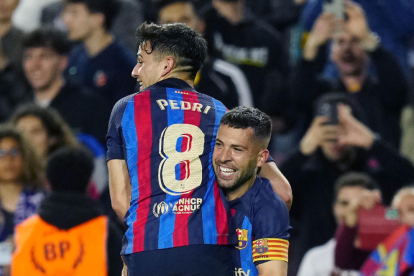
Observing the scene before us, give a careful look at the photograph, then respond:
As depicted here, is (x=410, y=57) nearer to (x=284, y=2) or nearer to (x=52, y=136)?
(x=284, y=2)

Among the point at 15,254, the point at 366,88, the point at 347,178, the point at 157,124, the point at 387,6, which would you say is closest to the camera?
the point at 157,124

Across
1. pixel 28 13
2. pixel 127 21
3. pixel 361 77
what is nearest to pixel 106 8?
pixel 127 21

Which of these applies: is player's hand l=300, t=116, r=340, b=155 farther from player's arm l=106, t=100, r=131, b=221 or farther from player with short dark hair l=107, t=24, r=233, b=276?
player's arm l=106, t=100, r=131, b=221

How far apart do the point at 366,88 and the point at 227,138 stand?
3.75 meters

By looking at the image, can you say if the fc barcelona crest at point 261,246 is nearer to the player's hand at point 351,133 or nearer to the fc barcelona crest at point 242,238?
the fc barcelona crest at point 242,238

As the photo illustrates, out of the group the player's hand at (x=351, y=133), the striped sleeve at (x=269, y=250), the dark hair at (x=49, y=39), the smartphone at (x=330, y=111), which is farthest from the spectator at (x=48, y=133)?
the striped sleeve at (x=269, y=250)

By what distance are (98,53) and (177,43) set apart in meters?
4.01

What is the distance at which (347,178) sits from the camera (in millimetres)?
6598

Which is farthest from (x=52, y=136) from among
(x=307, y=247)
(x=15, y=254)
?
(x=307, y=247)

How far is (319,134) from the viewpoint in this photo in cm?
676

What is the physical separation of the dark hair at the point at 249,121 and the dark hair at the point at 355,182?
2720 mm

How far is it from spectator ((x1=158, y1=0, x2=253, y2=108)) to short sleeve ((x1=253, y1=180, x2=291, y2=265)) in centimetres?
335

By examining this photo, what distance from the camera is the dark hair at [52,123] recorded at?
6.86 metres

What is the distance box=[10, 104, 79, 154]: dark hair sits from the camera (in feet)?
22.5
